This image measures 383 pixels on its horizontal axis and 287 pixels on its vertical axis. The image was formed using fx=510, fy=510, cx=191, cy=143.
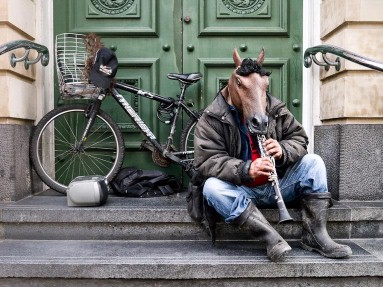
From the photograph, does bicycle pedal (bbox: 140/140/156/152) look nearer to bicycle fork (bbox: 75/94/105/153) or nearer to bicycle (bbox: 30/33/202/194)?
bicycle (bbox: 30/33/202/194)

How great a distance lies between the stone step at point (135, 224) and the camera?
4094mm

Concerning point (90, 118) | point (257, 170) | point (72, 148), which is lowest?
point (257, 170)

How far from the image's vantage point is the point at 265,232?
3510 millimetres

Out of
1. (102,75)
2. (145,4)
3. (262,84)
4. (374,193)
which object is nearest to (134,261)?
(262,84)

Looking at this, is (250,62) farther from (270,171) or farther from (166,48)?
(166,48)

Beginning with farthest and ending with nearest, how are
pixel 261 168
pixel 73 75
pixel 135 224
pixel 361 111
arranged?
pixel 73 75 < pixel 361 111 < pixel 135 224 < pixel 261 168

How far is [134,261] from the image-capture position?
3562 millimetres

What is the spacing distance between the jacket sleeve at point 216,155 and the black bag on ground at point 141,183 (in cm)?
118

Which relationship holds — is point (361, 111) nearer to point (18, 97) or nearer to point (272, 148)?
point (272, 148)

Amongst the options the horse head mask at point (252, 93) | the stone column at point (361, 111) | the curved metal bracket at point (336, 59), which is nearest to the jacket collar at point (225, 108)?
the horse head mask at point (252, 93)

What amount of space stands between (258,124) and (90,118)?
1.98 metres

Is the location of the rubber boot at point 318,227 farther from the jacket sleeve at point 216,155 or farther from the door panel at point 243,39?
the door panel at point 243,39

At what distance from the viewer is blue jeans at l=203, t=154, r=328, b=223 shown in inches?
141

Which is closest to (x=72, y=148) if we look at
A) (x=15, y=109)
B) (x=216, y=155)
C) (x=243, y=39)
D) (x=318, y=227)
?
(x=15, y=109)
